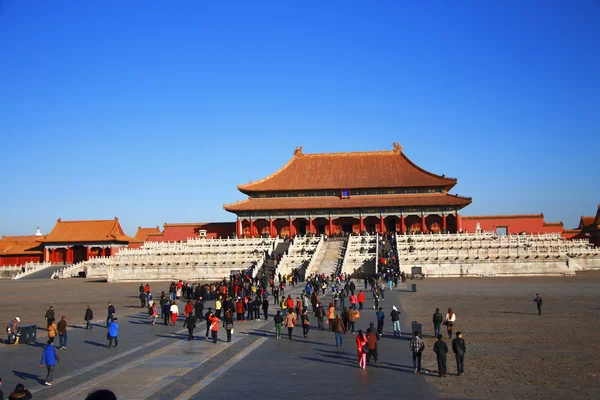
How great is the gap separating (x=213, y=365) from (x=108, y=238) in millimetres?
65723

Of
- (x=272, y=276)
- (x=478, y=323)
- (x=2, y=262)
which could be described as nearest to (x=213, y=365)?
(x=478, y=323)

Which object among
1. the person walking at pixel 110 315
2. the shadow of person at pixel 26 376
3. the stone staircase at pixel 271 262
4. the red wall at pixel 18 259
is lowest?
the shadow of person at pixel 26 376

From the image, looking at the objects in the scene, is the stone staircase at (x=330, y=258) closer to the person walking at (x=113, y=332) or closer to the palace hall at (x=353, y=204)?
the palace hall at (x=353, y=204)

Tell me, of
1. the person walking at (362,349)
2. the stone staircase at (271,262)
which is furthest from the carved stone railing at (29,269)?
the person walking at (362,349)

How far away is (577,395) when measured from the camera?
12.3 m

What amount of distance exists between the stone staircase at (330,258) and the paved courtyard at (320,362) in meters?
19.3

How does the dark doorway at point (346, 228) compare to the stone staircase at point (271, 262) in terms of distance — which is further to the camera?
the dark doorway at point (346, 228)

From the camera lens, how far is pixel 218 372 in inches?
606

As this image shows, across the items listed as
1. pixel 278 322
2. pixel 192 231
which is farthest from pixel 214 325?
pixel 192 231

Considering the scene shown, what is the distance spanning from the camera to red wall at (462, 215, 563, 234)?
71.4 metres

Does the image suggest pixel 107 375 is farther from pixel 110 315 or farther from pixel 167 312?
pixel 167 312

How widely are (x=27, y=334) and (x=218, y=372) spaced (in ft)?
28.0

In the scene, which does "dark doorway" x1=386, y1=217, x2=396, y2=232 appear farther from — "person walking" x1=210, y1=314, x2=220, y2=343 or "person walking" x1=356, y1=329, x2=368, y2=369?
"person walking" x1=356, y1=329, x2=368, y2=369

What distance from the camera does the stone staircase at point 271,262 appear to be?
46.8 meters
